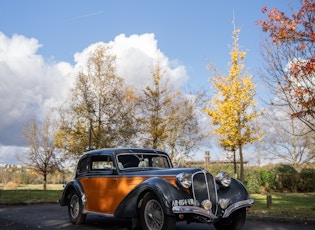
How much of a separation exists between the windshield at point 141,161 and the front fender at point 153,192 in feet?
3.82

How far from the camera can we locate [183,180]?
678 cm

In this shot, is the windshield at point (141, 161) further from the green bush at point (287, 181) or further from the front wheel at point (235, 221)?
the green bush at point (287, 181)

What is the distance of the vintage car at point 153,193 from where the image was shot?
6633mm

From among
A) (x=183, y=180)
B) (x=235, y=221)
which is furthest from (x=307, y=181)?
(x=183, y=180)

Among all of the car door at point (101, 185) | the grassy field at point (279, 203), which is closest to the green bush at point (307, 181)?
the grassy field at point (279, 203)

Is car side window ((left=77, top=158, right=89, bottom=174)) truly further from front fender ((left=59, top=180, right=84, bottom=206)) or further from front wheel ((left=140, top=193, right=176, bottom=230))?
front wheel ((left=140, top=193, right=176, bottom=230))

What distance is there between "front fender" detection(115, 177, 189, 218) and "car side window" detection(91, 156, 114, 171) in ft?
3.93

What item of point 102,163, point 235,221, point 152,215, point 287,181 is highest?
point 102,163

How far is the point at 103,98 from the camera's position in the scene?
78.8 feet

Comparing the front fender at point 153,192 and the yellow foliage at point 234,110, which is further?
the yellow foliage at point 234,110

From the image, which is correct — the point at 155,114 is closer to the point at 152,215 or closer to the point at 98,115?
the point at 98,115

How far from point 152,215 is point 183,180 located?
0.93 metres

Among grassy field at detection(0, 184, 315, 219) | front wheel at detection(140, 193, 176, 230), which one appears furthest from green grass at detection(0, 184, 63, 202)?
front wheel at detection(140, 193, 176, 230)

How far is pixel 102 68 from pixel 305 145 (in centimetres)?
2098
